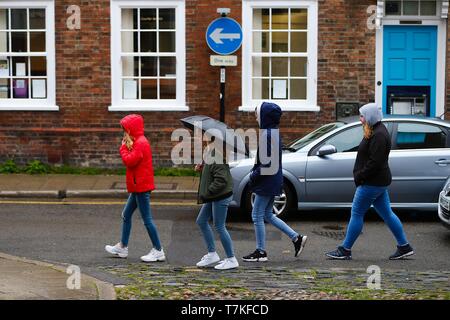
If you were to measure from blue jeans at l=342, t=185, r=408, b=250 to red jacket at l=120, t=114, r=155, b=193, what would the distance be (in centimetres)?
236

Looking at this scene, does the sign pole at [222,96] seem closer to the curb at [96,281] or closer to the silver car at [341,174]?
the silver car at [341,174]

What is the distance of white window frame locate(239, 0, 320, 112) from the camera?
57.9 ft

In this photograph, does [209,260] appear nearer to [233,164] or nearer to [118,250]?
[118,250]

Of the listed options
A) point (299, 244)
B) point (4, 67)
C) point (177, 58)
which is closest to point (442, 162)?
point (299, 244)

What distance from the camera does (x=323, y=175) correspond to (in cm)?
1276

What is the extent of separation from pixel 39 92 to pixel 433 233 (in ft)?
29.9

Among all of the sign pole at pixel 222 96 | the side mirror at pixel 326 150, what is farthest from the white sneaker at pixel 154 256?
the sign pole at pixel 222 96

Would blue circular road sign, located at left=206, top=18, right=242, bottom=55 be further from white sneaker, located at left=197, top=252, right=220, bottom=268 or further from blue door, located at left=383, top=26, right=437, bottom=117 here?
white sneaker, located at left=197, top=252, right=220, bottom=268

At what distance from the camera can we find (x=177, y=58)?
17828 mm

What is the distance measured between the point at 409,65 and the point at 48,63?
7.19 metres
